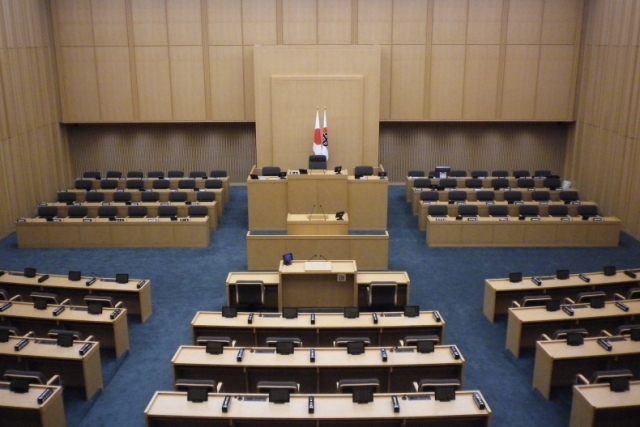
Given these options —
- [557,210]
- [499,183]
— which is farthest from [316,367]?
[499,183]

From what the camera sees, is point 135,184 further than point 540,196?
Yes

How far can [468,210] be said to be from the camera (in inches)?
636

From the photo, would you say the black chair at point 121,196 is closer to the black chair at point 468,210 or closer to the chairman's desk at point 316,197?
the chairman's desk at point 316,197

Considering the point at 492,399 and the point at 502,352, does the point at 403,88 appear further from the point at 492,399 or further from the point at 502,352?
the point at 492,399

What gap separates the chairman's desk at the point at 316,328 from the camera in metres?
9.89

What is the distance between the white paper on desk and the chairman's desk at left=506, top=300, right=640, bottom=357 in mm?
3448

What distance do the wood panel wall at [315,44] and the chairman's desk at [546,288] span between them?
9.41 m

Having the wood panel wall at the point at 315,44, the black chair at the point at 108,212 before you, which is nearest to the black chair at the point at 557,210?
the wood panel wall at the point at 315,44

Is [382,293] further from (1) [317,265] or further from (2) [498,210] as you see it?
(2) [498,210]

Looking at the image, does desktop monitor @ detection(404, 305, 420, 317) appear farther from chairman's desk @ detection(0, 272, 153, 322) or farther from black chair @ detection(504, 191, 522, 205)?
black chair @ detection(504, 191, 522, 205)

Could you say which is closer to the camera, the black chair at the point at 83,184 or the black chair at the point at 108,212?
the black chair at the point at 108,212

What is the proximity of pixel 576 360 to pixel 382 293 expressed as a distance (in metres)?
3.64

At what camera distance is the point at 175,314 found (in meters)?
12.2

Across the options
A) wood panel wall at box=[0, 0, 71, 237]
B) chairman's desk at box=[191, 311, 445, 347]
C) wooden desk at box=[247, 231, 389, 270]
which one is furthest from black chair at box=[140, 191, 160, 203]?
chairman's desk at box=[191, 311, 445, 347]
